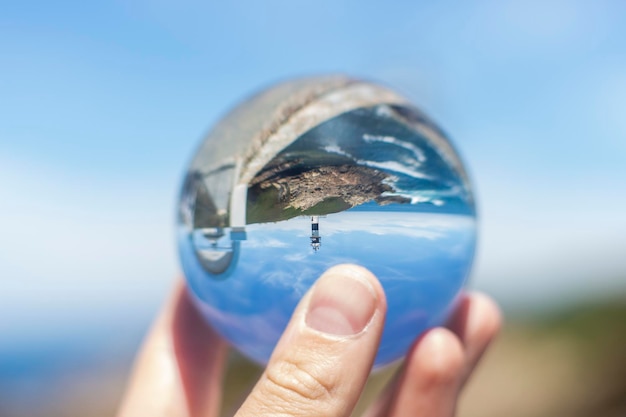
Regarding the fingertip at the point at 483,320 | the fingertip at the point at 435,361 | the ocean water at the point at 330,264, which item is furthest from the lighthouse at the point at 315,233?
the fingertip at the point at 483,320

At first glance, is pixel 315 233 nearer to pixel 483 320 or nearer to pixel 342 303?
pixel 342 303

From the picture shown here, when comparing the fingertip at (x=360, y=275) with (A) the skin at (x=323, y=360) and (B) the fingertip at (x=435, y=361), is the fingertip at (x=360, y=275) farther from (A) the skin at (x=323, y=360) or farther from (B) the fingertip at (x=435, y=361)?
(B) the fingertip at (x=435, y=361)

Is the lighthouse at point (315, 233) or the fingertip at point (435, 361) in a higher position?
the lighthouse at point (315, 233)

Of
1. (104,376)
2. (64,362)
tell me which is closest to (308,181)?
(104,376)

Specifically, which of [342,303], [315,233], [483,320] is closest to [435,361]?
[483,320]

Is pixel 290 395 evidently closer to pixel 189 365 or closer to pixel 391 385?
pixel 391 385

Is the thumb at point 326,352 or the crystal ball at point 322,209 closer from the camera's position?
the thumb at point 326,352
